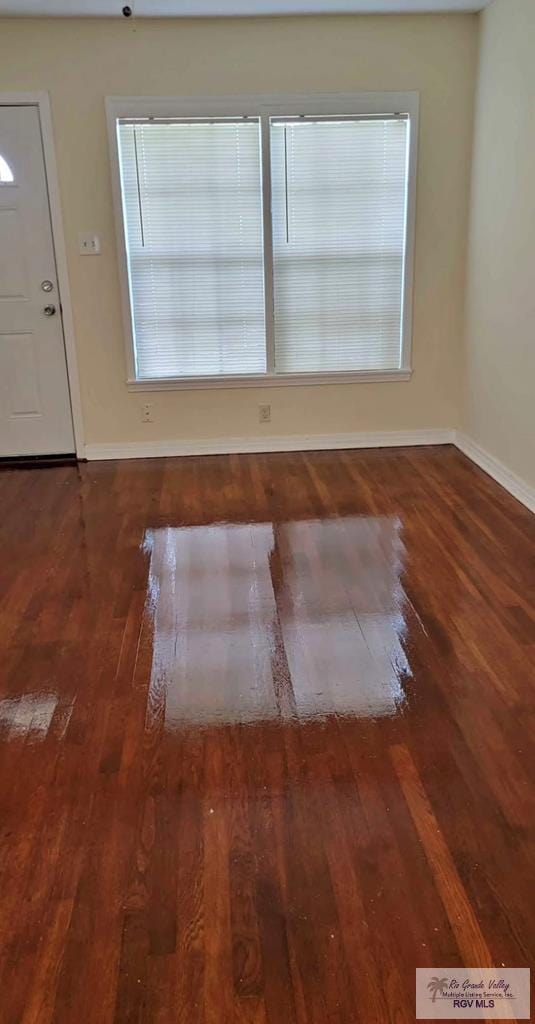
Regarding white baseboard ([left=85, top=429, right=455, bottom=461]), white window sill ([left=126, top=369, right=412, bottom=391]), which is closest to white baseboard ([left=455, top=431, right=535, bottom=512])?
white baseboard ([left=85, top=429, right=455, bottom=461])

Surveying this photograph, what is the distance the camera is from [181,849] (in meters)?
1.79

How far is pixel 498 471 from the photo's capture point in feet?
14.5

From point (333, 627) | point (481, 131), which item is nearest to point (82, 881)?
point (333, 627)

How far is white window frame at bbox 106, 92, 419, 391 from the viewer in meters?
4.42

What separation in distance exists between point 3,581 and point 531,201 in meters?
3.17

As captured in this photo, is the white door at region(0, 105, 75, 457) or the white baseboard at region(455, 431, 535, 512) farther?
the white door at region(0, 105, 75, 457)

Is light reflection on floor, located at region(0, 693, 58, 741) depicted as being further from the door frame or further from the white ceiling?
the white ceiling

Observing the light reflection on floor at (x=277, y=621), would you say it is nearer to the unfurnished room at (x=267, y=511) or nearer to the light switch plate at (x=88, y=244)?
the unfurnished room at (x=267, y=511)

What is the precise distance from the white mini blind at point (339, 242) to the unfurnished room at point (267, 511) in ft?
0.06

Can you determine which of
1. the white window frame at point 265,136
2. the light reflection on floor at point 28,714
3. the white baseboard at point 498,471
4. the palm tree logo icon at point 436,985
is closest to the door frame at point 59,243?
the white window frame at point 265,136

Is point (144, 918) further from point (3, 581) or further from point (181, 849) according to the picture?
point (3, 581)

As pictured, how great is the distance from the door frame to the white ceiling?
0.42 metres

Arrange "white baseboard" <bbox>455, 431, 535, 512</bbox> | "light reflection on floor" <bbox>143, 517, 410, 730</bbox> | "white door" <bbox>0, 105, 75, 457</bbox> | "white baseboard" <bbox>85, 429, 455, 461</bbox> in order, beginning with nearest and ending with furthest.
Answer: "light reflection on floor" <bbox>143, 517, 410, 730</bbox> → "white baseboard" <bbox>455, 431, 535, 512</bbox> → "white door" <bbox>0, 105, 75, 457</bbox> → "white baseboard" <bbox>85, 429, 455, 461</bbox>

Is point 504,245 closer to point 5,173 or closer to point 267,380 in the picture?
point 267,380
